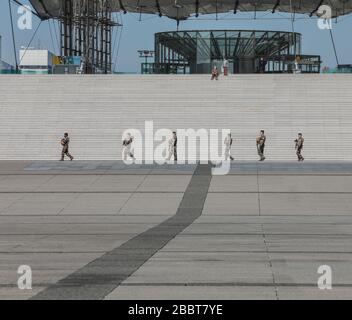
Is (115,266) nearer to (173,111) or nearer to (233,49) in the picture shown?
(173,111)

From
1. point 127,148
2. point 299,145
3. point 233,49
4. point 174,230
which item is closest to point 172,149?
point 127,148

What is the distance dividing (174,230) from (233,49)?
52.5 meters

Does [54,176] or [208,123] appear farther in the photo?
[208,123]

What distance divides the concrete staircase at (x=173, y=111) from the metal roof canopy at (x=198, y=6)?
23007 millimetres

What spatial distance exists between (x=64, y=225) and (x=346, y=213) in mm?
7485

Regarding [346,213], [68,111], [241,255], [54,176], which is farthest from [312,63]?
[241,255]

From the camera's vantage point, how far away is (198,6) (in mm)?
67938

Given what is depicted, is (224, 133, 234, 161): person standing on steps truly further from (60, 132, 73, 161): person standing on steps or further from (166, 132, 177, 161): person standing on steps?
(60, 132, 73, 161): person standing on steps

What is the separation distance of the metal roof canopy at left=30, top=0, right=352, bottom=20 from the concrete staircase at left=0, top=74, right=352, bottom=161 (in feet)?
75.5

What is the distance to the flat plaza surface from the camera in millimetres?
10141

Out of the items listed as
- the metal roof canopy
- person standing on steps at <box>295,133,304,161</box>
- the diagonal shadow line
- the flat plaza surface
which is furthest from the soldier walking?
the metal roof canopy

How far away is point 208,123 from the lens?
1567 inches

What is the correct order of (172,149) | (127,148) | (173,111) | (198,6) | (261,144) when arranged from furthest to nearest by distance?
(198,6) < (173,111) < (127,148) < (261,144) < (172,149)
